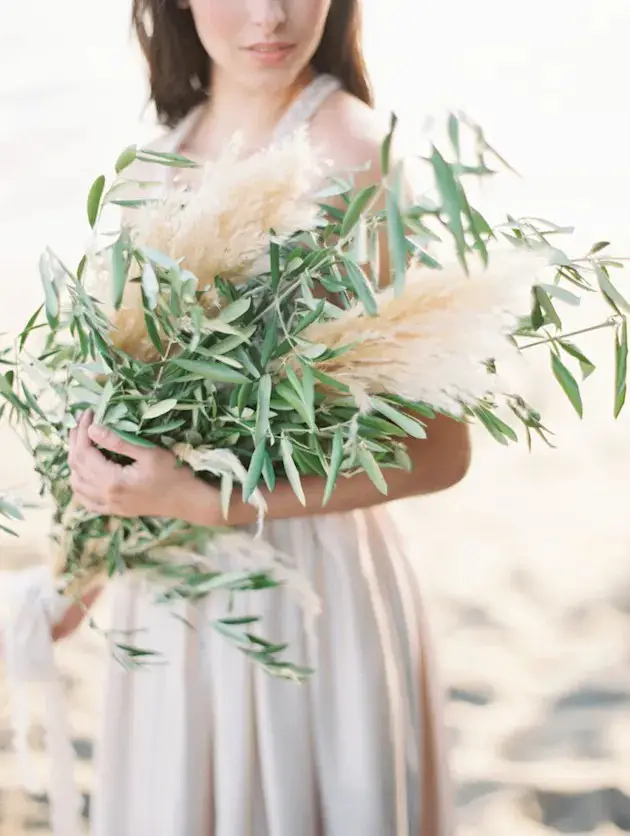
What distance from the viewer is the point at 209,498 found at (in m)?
0.76

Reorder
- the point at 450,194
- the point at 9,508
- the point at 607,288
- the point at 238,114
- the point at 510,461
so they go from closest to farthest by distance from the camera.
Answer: the point at 450,194, the point at 607,288, the point at 9,508, the point at 238,114, the point at 510,461

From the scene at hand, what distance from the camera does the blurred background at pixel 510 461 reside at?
103 cm

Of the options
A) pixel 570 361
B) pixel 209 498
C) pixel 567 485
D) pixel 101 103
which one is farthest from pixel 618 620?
pixel 101 103

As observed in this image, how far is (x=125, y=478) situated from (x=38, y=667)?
255 mm

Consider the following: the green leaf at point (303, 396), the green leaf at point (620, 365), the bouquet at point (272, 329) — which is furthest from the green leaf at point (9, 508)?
the green leaf at point (620, 365)

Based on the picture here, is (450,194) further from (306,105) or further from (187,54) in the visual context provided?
(187,54)

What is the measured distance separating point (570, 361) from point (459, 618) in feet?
1.02

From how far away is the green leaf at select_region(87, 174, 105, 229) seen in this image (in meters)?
0.64

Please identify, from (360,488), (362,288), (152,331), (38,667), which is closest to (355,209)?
(362,288)

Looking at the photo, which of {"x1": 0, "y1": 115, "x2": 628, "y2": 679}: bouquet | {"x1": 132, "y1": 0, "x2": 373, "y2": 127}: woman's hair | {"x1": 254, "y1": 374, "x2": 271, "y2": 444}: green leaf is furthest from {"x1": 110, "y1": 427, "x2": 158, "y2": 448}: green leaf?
{"x1": 132, "y1": 0, "x2": 373, "y2": 127}: woman's hair

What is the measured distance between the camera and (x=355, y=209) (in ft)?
2.10

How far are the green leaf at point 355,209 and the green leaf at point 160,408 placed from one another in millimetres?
170

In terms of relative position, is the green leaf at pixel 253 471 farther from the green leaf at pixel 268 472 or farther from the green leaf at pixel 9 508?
the green leaf at pixel 9 508

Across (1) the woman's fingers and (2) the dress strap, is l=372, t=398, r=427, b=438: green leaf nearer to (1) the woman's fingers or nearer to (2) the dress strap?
(1) the woman's fingers
